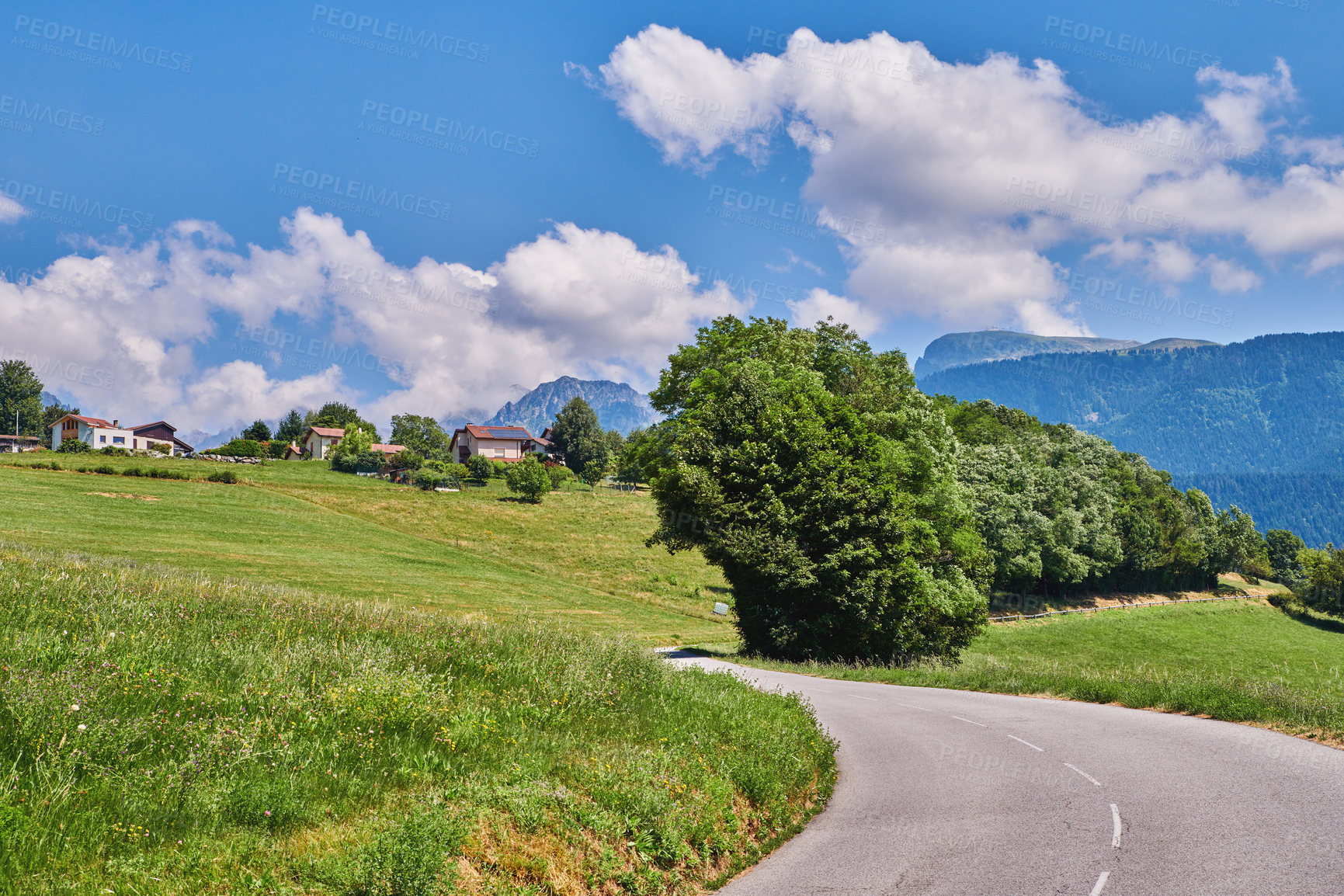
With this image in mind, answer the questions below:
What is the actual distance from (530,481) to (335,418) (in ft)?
351

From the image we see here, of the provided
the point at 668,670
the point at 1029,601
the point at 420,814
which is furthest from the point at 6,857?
the point at 1029,601

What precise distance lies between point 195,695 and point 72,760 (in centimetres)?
179

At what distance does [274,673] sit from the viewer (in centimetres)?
841

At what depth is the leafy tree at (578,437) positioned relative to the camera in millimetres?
135000

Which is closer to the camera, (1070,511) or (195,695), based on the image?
(195,695)

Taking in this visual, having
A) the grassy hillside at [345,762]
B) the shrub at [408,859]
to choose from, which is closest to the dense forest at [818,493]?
the grassy hillside at [345,762]

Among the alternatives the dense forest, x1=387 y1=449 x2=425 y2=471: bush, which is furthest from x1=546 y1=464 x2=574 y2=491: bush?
the dense forest

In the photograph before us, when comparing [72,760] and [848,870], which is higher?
[72,760]

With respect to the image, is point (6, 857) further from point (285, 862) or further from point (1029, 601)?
point (1029, 601)

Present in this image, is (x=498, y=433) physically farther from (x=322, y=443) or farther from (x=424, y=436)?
(x=322, y=443)

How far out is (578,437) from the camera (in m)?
138

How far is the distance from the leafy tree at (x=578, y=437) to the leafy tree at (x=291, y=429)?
6455 centimetres

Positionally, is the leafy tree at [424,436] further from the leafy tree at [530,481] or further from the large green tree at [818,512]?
the large green tree at [818,512]

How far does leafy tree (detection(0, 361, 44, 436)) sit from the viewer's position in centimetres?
14675
